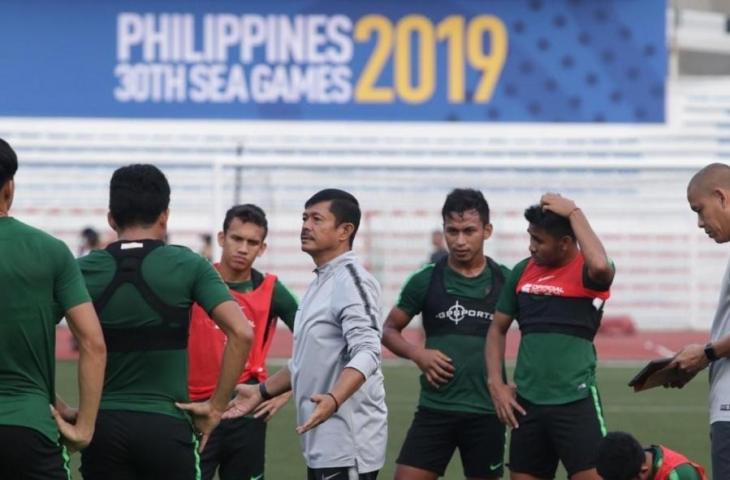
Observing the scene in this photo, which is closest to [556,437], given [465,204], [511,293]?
[511,293]

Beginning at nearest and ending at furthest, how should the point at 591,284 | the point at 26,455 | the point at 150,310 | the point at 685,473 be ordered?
the point at 26,455
the point at 150,310
the point at 685,473
the point at 591,284

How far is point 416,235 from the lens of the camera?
70.2ft

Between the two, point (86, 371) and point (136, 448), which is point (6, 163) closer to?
point (86, 371)

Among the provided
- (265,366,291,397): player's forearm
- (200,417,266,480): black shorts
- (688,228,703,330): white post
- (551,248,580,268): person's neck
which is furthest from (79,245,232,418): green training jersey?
(688,228,703,330): white post

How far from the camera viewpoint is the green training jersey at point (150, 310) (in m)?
5.55

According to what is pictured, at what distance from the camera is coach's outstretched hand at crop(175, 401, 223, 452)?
5629 mm

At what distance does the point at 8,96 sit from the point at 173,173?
3.08m

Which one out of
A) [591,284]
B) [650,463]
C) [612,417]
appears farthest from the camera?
[612,417]

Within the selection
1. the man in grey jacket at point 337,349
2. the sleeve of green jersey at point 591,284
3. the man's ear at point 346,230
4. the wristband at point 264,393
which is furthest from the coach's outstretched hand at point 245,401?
the sleeve of green jersey at point 591,284

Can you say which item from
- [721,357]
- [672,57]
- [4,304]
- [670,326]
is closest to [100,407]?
[4,304]

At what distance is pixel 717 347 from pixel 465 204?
2130mm

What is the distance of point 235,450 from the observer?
24.7ft

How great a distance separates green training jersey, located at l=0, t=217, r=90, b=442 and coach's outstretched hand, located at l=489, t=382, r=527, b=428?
268 cm

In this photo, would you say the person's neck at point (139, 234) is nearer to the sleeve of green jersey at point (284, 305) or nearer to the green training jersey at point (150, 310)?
the green training jersey at point (150, 310)
